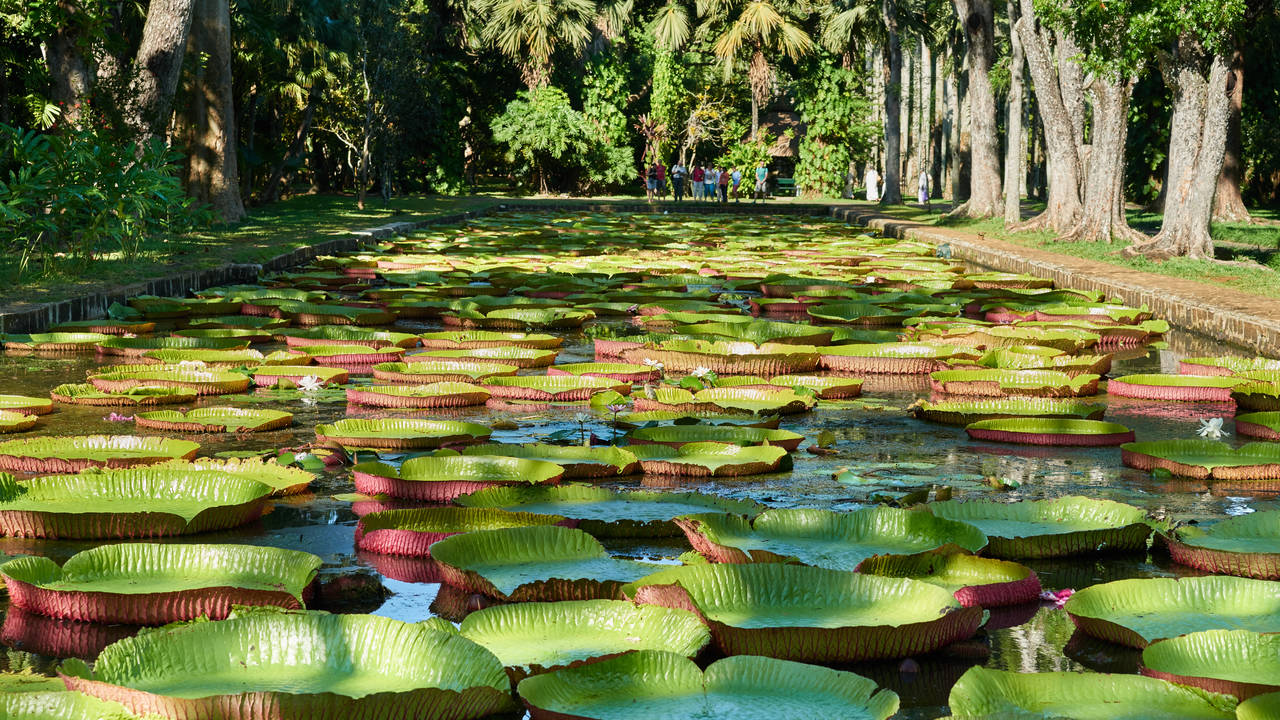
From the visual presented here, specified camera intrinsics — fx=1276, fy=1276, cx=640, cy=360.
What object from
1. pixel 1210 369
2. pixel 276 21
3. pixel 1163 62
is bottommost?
pixel 1210 369

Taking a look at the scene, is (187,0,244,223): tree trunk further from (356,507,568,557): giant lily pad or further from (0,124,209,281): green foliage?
(356,507,568,557): giant lily pad

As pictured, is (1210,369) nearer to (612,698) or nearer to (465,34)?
(612,698)

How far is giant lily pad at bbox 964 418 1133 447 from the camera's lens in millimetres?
4125

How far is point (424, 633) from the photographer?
1.88 m

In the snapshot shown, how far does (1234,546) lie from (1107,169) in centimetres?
1205

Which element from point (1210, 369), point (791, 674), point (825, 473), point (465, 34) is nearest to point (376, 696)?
point (791, 674)

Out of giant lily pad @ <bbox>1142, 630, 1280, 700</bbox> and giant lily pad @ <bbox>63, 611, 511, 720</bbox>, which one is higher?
giant lily pad @ <bbox>63, 611, 511, 720</bbox>

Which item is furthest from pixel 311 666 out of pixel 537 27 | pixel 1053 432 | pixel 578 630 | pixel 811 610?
pixel 537 27

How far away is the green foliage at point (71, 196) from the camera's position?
8.07 m

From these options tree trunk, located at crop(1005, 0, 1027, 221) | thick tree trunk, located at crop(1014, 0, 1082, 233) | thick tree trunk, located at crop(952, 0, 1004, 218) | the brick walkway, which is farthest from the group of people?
the brick walkway

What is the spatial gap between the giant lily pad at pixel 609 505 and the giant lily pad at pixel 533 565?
0.90ft

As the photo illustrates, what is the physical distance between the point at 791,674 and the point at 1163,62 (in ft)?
36.8

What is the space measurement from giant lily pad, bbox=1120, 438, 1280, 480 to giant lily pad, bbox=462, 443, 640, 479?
4.89 ft

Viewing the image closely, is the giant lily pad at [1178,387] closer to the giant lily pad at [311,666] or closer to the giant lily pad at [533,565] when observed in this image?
the giant lily pad at [533,565]
